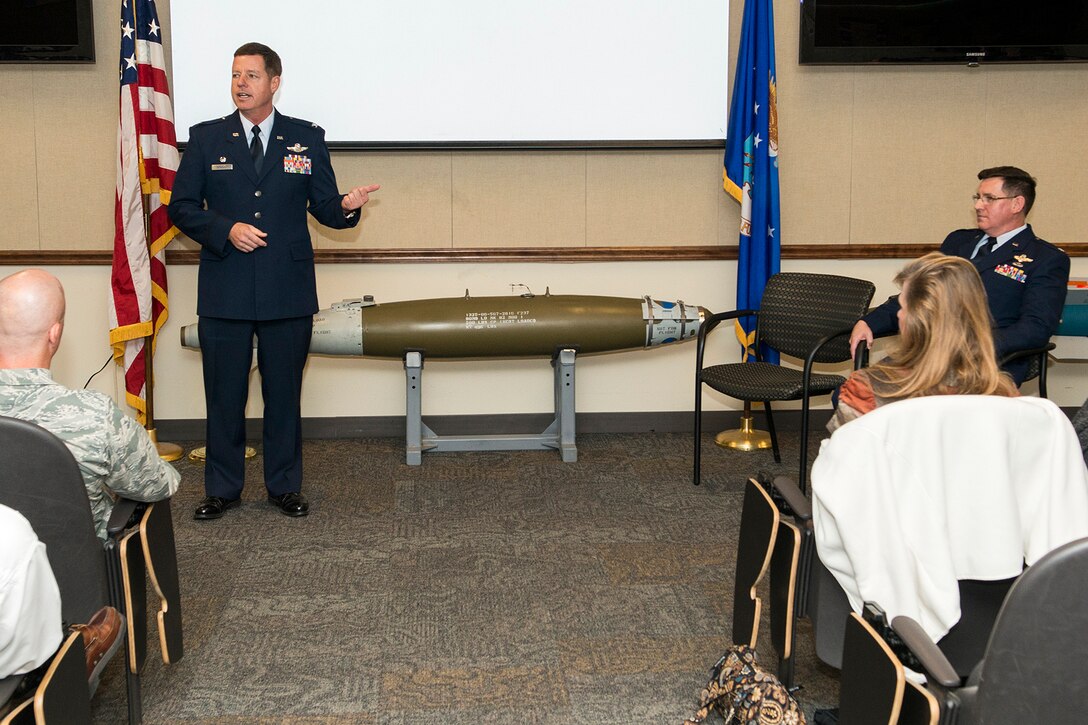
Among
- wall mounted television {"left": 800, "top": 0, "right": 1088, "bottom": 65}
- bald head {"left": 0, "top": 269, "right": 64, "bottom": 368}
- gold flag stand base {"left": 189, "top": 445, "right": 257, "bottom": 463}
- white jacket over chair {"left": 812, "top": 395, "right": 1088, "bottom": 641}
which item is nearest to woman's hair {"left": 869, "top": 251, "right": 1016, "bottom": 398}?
white jacket over chair {"left": 812, "top": 395, "right": 1088, "bottom": 641}

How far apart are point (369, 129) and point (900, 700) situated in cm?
414

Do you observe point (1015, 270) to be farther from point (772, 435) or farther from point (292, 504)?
point (292, 504)

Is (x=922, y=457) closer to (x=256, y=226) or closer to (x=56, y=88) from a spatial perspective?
(x=256, y=226)

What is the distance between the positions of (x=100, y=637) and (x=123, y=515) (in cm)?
30

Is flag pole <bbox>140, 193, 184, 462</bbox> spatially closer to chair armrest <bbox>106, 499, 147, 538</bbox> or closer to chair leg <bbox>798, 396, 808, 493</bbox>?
chair armrest <bbox>106, 499, 147, 538</bbox>

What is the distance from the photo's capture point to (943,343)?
220cm

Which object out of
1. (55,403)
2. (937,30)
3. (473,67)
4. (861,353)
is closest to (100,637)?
(55,403)

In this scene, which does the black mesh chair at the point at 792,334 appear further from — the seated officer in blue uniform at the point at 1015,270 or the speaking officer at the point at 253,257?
the speaking officer at the point at 253,257

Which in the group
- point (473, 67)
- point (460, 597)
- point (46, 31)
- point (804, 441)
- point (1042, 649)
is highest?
point (46, 31)

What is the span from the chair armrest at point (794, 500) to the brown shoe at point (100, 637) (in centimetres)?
148

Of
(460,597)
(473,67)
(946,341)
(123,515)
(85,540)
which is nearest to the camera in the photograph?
(85,540)

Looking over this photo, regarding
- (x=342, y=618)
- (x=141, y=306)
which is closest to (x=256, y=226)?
(x=141, y=306)

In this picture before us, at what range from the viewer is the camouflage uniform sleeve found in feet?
7.40

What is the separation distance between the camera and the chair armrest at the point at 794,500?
237cm
